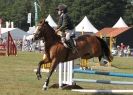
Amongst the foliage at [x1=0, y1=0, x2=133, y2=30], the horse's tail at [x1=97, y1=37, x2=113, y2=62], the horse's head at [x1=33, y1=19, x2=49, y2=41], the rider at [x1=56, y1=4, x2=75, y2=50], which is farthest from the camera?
the foliage at [x1=0, y1=0, x2=133, y2=30]

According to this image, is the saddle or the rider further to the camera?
the rider

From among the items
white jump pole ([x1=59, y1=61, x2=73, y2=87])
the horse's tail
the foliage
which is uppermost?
the foliage

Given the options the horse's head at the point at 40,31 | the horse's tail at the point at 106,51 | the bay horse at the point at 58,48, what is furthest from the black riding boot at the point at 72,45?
the horse's tail at the point at 106,51

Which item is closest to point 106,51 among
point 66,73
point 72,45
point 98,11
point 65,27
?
point 72,45

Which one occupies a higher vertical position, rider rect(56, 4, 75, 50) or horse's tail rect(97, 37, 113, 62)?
rider rect(56, 4, 75, 50)

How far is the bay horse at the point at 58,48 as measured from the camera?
1376 centimetres

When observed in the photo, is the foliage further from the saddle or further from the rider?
the saddle

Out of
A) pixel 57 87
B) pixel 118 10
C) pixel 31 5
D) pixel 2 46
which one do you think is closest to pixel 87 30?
pixel 2 46

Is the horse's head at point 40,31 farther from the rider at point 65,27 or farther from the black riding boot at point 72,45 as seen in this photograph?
the black riding boot at point 72,45

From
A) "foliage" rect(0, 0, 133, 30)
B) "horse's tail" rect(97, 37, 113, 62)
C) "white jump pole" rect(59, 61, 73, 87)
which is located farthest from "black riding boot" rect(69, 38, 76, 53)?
"foliage" rect(0, 0, 133, 30)

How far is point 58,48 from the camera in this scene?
→ 45.4 ft

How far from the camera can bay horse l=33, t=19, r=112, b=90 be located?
1376 centimetres

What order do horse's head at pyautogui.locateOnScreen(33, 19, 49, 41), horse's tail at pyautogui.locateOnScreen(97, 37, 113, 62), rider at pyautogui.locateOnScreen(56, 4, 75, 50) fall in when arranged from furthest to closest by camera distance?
horse's tail at pyautogui.locateOnScreen(97, 37, 113, 62) → rider at pyautogui.locateOnScreen(56, 4, 75, 50) → horse's head at pyautogui.locateOnScreen(33, 19, 49, 41)

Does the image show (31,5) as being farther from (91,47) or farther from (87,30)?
(91,47)
